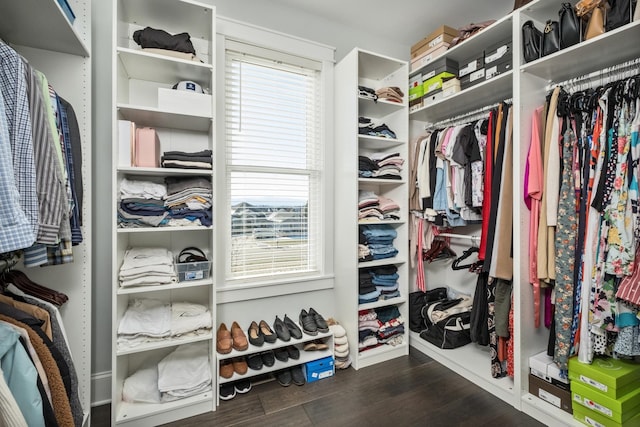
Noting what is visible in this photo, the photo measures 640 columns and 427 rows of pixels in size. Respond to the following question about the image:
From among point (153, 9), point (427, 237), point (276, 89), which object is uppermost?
point (153, 9)

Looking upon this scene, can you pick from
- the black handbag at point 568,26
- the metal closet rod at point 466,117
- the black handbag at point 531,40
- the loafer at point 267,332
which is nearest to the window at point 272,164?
the loafer at point 267,332

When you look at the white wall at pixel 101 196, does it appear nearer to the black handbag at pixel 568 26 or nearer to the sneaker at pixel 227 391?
the sneaker at pixel 227 391

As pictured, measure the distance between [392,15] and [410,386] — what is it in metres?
2.68

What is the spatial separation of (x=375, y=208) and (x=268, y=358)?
127 centimetres

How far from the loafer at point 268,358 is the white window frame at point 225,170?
0.37 m

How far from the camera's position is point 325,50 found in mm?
2301

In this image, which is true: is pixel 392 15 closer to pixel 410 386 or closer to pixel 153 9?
pixel 153 9

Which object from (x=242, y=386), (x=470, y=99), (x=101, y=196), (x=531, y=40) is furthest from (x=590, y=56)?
(x=101, y=196)

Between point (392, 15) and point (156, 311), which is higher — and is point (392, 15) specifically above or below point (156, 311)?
above

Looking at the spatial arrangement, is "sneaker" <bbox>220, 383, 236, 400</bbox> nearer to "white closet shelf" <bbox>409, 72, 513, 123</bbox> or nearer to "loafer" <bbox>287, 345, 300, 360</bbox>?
"loafer" <bbox>287, 345, 300, 360</bbox>

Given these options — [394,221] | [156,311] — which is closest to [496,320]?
[394,221]

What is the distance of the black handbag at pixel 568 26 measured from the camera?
4.74 ft

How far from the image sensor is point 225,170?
2023 millimetres

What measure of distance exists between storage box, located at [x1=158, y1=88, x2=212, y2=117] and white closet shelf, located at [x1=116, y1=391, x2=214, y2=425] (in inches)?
62.0
